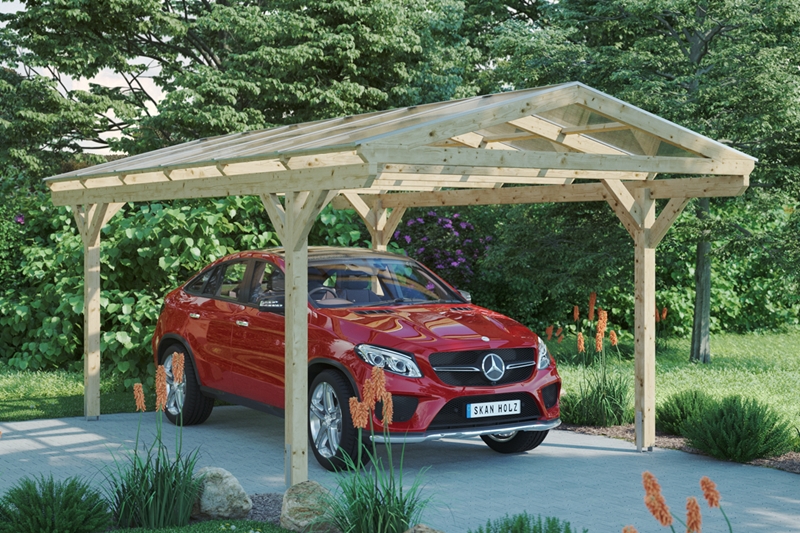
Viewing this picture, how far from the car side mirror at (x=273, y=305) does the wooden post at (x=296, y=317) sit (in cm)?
143

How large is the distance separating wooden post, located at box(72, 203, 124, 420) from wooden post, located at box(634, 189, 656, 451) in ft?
18.0

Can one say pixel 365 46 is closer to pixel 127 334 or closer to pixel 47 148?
pixel 47 148

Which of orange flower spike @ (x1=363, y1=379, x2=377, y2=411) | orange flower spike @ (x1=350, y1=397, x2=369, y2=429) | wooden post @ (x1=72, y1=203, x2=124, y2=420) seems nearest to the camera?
orange flower spike @ (x1=363, y1=379, x2=377, y2=411)

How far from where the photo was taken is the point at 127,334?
13094mm

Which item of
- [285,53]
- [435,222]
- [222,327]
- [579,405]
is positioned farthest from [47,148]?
[579,405]

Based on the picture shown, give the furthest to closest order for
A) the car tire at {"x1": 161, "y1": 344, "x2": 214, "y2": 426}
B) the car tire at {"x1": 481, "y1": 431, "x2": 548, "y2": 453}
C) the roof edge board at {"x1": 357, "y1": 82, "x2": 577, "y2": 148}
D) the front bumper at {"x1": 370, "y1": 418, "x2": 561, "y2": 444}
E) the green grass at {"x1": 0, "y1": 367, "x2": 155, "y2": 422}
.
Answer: the green grass at {"x1": 0, "y1": 367, "x2": 155, "y2": 422} → the car tire at {"x1": 161, "y1": 344, "x2": 214, "y2": 426} → the car tire at {"x1": 481, "y1": 431, "x2": 548, "y2": 453} → the front bumper at {"x1": 370, "y1": 418, "x2": 561, "y2": 444} → the roof edge board at {"x1": 357, "y1": 82, "x2": 577, "y2": 148}

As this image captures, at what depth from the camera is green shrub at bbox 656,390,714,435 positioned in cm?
950

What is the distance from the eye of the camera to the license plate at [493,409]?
310 inches

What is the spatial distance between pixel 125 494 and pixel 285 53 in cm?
1446

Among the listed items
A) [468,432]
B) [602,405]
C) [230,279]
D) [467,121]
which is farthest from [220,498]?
[602,405]

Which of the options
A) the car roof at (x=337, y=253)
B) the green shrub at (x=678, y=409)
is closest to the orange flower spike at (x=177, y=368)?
the car roof at (x=337, y=253)

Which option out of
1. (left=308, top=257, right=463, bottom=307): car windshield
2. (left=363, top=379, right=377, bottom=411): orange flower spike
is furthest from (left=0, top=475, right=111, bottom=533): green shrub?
(left=308, top=257, right=463, bottom=307): car windshield

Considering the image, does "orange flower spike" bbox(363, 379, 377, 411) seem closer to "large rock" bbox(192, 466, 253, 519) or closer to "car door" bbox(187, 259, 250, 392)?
"large rock" bbox(192, 466, 253, 519)

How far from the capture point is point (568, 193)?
988cm
